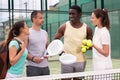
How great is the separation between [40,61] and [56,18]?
40.6 ft

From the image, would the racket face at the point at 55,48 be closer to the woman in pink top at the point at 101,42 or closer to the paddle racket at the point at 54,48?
the paddle racket at the point at 54,48

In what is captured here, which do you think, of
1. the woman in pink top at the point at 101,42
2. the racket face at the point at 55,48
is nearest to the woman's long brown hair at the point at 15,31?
the racket face at the point at 55,48

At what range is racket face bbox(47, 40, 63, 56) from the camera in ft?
11.7

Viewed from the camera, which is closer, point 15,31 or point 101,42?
point 15,31

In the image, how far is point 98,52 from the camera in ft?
11.7

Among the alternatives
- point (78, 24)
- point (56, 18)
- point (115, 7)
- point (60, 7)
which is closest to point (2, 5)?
point (56, 18)

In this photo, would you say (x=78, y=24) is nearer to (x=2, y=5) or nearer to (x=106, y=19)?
(x=106, y=19)

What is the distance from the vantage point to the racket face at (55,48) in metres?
3.58

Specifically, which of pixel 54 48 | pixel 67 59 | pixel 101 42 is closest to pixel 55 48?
pixel 54 48

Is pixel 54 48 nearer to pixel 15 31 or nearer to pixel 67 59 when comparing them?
pixel 67 59

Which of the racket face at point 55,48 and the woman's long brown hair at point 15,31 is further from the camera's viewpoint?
the racket face at point 55,48

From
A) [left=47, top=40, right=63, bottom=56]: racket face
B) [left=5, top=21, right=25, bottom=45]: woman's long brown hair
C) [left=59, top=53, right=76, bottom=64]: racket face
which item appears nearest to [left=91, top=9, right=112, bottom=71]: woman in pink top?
[left=59, top=53, right=76, bottom=64]: racket face

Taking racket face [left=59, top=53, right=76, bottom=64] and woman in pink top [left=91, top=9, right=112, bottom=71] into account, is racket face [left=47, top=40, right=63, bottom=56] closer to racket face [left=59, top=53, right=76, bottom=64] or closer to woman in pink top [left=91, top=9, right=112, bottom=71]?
racket face [left=59, top=53, right=76, bottom=64]

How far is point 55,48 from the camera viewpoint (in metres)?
3.68
